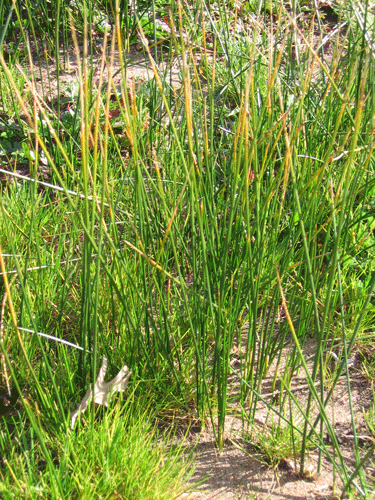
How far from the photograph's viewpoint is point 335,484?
4.14ft

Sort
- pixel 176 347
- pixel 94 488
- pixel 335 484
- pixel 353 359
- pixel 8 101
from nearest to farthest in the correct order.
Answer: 1. pixel 94 488
2. pixel 335 484
3. pixel 176 347
4. pixel 353 359
5. pixel 8 101

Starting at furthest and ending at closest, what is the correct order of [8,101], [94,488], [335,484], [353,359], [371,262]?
[8,101] < [371,262] < [353,359] < [335,484] < [94,488]

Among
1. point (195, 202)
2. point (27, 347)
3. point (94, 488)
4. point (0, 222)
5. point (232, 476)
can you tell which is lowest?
point (232, 476)

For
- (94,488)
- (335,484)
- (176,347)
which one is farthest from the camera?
(176,347)

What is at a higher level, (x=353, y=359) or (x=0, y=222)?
(x=0, y=222)

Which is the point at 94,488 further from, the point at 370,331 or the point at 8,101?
the point at 8,101

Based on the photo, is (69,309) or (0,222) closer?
(69,309)

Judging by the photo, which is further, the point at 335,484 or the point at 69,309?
the point at 69,309

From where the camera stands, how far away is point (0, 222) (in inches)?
77.0

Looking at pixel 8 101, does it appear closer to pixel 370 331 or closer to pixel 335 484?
pixel 370 331

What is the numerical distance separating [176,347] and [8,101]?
1.92 metres

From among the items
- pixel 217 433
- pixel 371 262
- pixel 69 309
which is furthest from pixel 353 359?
pixel 69 309

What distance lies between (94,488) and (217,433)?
0.41m

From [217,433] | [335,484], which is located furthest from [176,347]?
[335,484]
